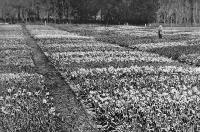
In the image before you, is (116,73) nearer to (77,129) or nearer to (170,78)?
(170,78)

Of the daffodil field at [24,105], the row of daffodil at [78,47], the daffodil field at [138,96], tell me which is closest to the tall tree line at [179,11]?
the row of daffodil at [78,47]

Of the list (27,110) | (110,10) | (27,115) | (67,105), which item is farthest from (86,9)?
(27,115)

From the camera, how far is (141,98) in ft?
44.9

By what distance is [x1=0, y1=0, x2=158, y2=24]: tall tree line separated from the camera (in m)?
136

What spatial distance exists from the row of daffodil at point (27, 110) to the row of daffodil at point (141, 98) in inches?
52.7

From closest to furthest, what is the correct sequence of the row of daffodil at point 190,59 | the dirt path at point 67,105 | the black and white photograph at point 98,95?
the black and white photograph at point 98,95
the dirt path at point 67,105
the row of daffodil at point 190,59

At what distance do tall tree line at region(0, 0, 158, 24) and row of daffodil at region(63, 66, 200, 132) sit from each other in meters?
114

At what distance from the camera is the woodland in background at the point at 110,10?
136 metres

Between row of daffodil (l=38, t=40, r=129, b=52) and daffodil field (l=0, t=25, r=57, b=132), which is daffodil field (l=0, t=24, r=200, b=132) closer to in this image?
daffodil field (l=0, t=25, r=57, b=132)

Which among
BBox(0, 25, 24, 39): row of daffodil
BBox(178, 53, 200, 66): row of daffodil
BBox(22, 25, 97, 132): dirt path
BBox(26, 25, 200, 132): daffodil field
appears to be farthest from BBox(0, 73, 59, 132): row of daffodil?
BBox(0, 25, 24, 39): row of daffodil

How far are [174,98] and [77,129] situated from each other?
3814 millimetres

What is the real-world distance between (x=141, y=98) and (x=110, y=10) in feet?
414

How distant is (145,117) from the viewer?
1112cm

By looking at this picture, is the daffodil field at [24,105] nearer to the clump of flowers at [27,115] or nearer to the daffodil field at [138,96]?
the clump of flowers at [27,115]
